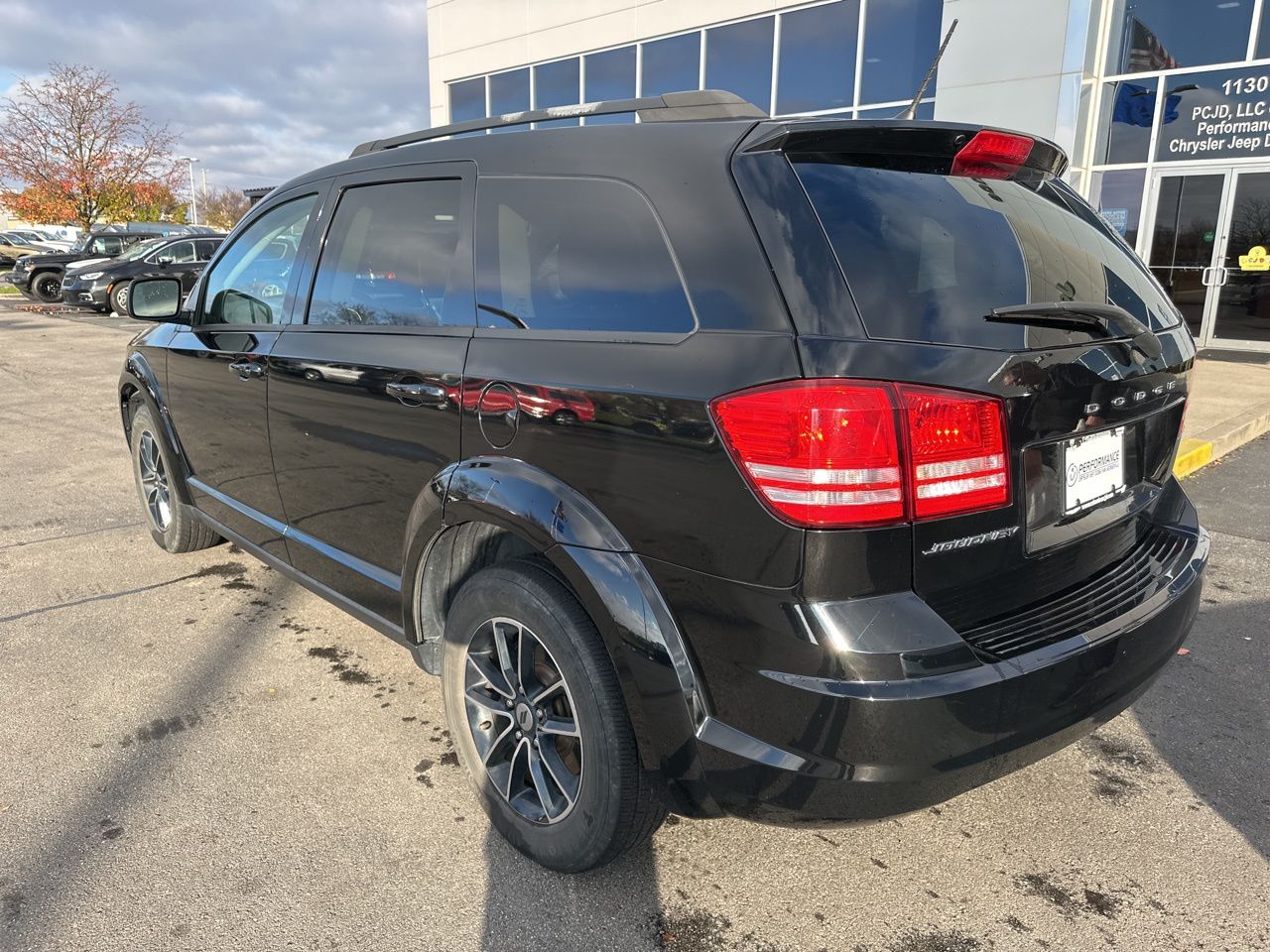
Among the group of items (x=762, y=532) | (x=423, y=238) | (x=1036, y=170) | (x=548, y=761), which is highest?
(x=1036, y=170)

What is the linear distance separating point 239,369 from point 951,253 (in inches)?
105

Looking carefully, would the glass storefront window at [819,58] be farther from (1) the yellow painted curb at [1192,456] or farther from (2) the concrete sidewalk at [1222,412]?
(1) the yellow painted curb at [1192,456]

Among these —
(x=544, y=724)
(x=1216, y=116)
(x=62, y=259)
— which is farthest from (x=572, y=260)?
(x=62, y=259)

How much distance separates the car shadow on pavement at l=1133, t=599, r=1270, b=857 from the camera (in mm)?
2592

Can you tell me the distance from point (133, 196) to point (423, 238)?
103 ft

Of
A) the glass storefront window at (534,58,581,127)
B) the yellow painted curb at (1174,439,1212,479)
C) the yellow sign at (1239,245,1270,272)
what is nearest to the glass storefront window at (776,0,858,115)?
the glass storefront window at (534,58,581,127)

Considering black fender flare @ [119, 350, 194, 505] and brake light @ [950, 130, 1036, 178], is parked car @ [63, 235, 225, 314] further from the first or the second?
brake light @ [950, 130, 1036, 178]

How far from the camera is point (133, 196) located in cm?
2867

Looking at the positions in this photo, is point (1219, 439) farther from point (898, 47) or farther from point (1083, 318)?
point (898, 47)

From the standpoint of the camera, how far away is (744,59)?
13.5 meters

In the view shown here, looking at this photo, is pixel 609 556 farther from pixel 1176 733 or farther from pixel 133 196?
pixel 133 196

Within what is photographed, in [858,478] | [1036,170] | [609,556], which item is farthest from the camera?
[1036,170]

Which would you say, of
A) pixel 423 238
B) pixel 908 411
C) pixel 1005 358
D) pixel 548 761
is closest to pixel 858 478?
pixel 908 411

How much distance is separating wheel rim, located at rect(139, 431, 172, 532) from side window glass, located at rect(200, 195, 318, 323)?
3.47 feet
